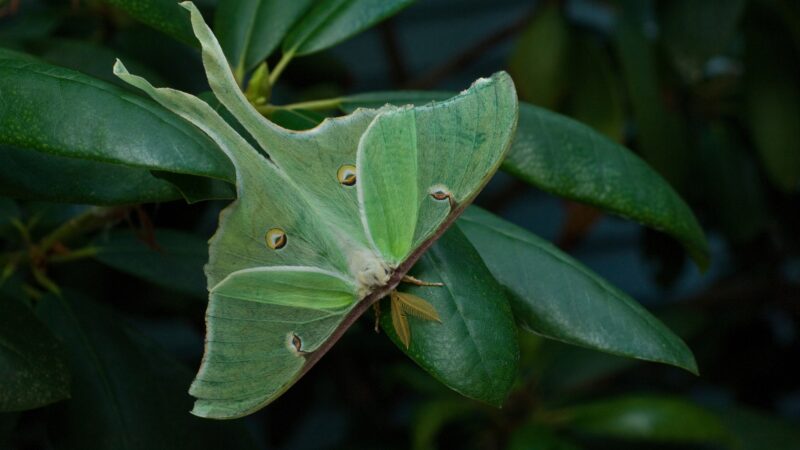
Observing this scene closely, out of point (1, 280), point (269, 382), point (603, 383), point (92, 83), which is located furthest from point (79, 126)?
point (603, 383)

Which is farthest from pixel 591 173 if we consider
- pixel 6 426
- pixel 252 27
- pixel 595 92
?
pixel 595 92

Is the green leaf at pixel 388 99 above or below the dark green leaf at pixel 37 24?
above

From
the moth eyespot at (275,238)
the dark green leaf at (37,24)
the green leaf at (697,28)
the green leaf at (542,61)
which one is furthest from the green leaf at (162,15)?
the green leaf at (697,28)

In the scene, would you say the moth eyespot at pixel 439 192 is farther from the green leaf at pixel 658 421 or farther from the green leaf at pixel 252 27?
the green leaf at pixel 658 421

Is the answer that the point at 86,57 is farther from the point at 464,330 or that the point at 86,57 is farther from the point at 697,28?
the point at 697,28

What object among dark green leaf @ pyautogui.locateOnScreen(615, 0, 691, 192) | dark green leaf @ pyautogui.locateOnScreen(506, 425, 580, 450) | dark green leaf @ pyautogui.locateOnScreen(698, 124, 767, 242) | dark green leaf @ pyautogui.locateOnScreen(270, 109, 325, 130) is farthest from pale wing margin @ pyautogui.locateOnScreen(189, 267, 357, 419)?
dark green leaf @ pyautogui.locateOnScreen(698, 124, 767, 242)

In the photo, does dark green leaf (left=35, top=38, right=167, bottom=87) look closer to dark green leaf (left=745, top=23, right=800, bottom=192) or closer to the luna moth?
the luna moth

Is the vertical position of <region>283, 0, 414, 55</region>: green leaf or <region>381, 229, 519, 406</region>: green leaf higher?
<region>283, 0, 414, 55</region>: green leaf
